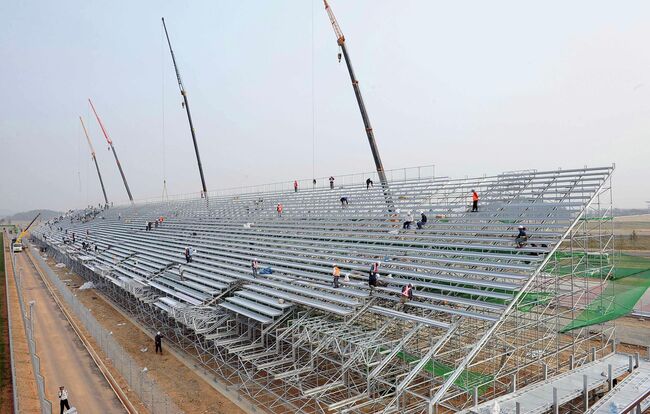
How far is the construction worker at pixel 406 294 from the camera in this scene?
37.6 ft

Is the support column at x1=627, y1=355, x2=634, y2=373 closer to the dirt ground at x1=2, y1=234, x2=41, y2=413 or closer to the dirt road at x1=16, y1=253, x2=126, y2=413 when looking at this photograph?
the dirt road at x1=16, y1=253, x2=126, y2=413

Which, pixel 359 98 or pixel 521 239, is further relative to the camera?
pixel 359 98

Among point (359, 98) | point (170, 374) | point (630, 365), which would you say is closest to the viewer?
point (630, 365)

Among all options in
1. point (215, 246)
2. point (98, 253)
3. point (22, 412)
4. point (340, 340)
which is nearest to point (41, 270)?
point (98, 253)

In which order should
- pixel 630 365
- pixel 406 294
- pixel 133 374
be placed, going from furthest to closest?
pixel 133 374 < pixel 630 365 < pixel 406 294

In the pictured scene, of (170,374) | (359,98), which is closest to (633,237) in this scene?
(359,98)

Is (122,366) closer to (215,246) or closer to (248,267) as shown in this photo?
(248,267)

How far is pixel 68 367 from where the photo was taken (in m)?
14.8

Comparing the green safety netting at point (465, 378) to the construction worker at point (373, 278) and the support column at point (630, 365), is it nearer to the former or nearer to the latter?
the construction worker at point (373, 278)

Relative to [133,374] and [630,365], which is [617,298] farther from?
[133,374]

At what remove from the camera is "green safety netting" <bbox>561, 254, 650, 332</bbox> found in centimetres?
1217

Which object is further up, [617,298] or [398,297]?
[398,297]

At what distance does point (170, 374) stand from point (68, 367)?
3.58 m

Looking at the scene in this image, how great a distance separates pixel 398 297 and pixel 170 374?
27.6 feet
